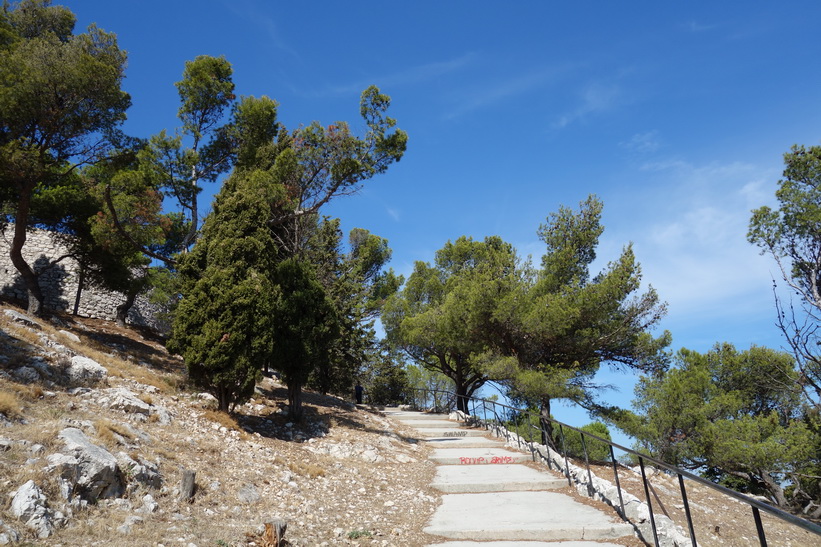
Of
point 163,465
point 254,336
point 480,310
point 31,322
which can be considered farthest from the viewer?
point 480,310

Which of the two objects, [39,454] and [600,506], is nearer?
[39,454]

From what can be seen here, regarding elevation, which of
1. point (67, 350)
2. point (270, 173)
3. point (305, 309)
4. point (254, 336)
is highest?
point (270, 173)

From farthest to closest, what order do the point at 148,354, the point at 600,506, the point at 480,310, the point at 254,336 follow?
the point at 480,310
the point at 148,354
the point at 254,336
the point at 600,506

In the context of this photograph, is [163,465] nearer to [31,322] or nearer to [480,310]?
[31,322]

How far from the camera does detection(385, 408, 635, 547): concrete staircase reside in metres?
5.09

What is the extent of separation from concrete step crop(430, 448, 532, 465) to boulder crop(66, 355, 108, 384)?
6350mm

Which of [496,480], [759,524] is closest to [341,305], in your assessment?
[496,480]

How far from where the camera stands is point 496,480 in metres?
7.40

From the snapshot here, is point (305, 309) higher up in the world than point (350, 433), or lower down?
higher up

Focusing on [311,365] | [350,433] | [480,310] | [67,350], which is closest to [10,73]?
[67,350]

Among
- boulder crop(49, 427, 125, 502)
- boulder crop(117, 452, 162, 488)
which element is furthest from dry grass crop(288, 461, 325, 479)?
boulder crop(49, 427, 125, 502)

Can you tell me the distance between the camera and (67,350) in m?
8.77

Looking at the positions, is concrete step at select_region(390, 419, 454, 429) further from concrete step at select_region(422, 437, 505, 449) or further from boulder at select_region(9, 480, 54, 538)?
boulder at select_region(9, 480, 54, 538)

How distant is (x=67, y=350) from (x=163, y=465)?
4.95 metres
